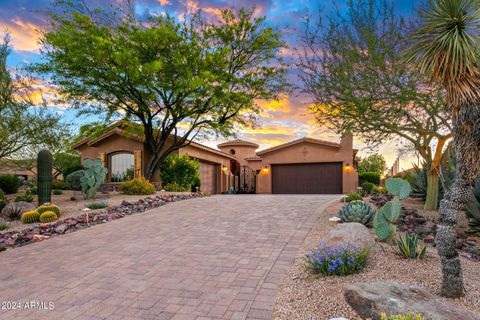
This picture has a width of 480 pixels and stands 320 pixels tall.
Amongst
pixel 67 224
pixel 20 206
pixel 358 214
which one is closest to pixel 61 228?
pixel 67 224

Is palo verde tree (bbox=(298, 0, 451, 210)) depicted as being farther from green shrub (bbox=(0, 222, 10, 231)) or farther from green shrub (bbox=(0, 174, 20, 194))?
green shrub (bbox=(0, 174, 20, 194))

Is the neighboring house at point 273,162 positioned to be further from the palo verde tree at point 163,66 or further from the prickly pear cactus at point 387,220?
the prickly pear cactus at point 387,220

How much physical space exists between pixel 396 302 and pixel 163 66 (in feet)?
49.9

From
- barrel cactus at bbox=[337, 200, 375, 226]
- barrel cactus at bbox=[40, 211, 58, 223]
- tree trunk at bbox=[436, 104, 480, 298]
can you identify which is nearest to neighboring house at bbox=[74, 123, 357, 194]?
barrel cactus at bbox=[40, 211, 58, 223]

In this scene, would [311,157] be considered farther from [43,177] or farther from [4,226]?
[4,226]

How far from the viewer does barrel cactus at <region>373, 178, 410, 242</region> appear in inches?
255

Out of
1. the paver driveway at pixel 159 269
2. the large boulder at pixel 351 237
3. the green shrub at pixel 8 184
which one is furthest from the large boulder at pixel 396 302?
the green shrub at pixel 8 184

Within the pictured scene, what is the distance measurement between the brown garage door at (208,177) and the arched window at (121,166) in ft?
17.4

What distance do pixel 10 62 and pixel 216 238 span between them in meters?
16.2

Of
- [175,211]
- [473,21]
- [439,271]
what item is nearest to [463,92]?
[473,21]

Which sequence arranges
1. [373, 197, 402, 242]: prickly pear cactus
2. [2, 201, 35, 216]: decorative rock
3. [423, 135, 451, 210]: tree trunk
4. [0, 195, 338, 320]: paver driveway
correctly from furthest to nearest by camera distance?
[2, 201, 35, 216]: decorative rock
[423, 135, 451, 210]: tree trunk
[373, 197, 402, 242]: prickly pear cactus
[0, 195, 338, 320]: paver driveway

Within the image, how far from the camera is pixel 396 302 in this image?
3676 millimetres

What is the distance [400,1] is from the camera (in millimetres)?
9078

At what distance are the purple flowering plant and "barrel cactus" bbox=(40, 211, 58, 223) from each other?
A: 8.90 m
